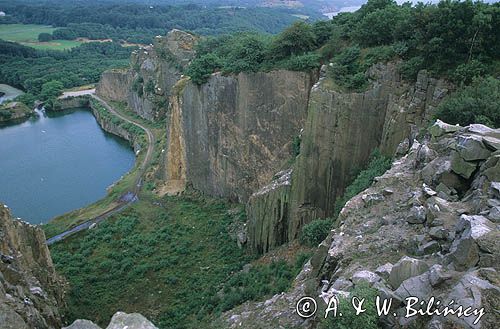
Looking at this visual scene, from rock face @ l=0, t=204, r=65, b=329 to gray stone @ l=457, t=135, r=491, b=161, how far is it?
42.5 feet

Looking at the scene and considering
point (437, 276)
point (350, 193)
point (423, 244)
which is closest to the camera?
point (437, 276)

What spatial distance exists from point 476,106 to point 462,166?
219 inches

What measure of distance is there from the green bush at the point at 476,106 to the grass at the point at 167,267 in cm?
885

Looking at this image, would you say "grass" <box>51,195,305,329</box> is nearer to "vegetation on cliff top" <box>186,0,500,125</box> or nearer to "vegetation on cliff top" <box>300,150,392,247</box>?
"vegetation on cliff top" <box>300,150,392,247</box>

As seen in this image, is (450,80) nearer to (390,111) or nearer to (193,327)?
(390,111)

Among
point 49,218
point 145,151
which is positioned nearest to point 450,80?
point 49,218

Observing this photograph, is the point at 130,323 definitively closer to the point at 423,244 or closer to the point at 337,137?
the point at 423,244

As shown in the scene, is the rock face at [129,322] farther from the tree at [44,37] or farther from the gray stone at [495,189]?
the tree at [44,37]

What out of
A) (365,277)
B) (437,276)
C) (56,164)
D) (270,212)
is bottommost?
(56,164)

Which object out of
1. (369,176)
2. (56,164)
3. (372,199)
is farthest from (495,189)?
(56,164)

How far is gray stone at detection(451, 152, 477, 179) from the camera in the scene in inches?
463

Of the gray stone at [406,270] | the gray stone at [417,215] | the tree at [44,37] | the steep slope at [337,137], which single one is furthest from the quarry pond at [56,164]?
the tree at [44,37]

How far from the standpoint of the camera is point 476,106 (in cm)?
1630

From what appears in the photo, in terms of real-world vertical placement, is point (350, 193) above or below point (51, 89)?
above
